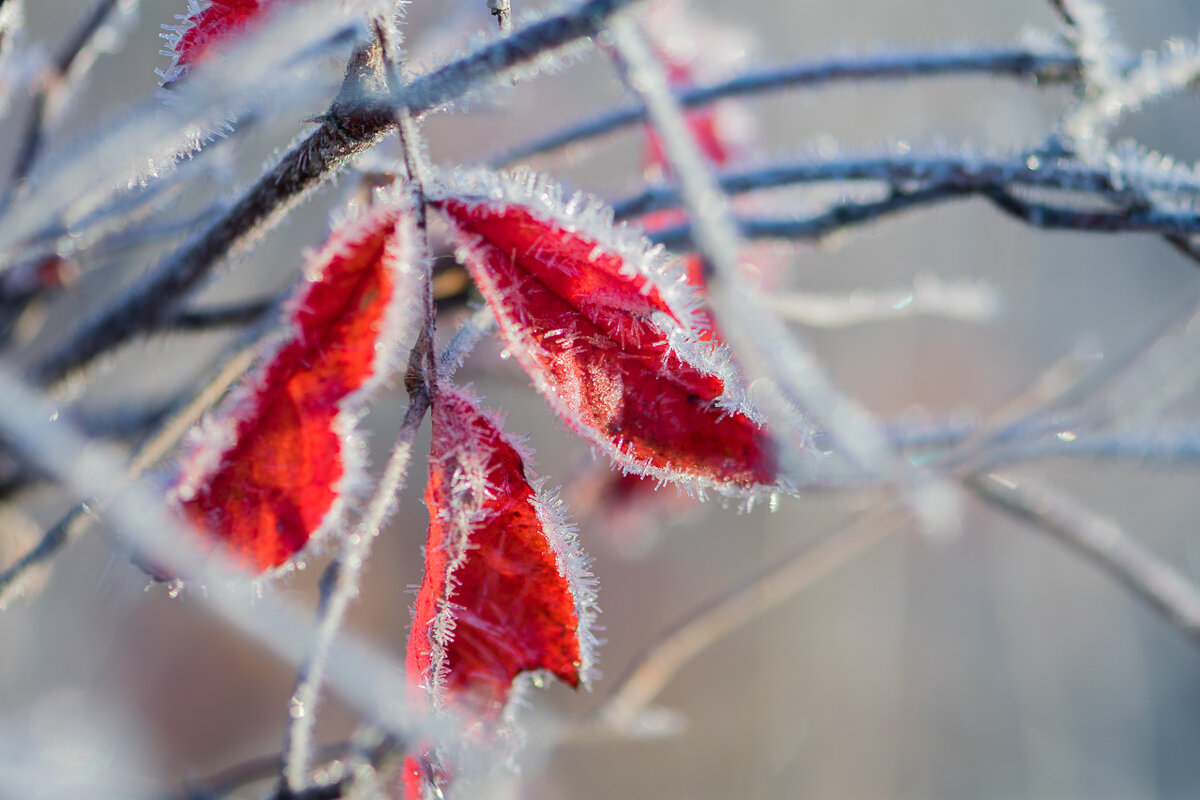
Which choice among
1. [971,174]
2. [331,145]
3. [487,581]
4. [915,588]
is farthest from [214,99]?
[915,588]

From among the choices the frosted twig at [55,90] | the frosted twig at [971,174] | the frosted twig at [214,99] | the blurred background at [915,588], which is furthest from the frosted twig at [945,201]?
the blurred background at [915,588]

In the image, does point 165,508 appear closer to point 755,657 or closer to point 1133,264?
point 755,657

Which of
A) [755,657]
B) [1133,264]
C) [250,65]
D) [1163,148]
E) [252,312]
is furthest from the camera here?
[1133,264]

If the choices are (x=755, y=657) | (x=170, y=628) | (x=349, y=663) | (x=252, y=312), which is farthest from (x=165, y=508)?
(x=755, y=657)

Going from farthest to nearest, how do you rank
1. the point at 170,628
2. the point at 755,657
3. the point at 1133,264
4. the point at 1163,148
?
1. the point at 1133,264
2. the point at 755,657
3. the point at 1163,148
4. the point at 170,628

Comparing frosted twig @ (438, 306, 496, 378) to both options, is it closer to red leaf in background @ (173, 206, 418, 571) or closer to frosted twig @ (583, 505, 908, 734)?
red leaf in background @ (173, 206, 418, 571)

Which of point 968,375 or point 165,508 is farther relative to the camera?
point 968,375
